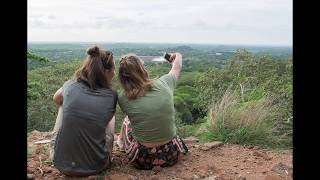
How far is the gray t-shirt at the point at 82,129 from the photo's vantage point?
371 cm

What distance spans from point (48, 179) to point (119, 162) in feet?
2.11

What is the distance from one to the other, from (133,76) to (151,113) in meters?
0.33

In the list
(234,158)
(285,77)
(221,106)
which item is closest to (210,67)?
(285,77)

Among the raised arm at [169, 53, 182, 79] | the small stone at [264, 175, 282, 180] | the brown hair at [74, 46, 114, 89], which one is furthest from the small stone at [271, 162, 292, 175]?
the brown hair at [74, 46, 114, 89]

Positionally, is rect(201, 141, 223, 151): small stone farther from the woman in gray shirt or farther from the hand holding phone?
the woman in gray shirt

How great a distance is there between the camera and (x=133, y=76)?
3.88m

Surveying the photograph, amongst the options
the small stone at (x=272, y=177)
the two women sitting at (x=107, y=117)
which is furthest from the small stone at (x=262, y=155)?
the two women sitting at (x=107, y=117)

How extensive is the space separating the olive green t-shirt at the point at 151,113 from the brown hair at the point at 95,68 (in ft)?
0.74

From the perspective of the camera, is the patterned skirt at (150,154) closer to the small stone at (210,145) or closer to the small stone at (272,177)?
the small stone at (210,145)

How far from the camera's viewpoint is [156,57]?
4367 mm

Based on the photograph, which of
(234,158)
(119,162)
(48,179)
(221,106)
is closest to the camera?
(48,179)

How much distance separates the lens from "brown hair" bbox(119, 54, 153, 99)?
3879 mm

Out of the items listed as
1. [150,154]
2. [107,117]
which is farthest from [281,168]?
[107,117]
